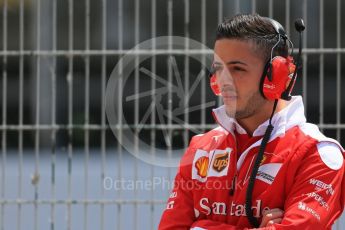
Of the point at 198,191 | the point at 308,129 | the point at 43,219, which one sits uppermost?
the point at 308,129

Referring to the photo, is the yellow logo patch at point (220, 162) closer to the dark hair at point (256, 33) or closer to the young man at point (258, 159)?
the young man at point (258, 159)

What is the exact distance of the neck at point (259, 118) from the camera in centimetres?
301

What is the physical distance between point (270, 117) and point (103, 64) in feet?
10.4

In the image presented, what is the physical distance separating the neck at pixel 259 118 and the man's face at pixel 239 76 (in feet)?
0.09

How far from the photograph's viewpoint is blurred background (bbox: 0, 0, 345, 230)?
590 centimetres

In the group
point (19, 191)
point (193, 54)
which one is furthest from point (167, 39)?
point (19, 191)

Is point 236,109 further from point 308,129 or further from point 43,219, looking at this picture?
point 43,219

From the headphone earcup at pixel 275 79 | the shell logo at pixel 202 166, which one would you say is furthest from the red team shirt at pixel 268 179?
the headphone earcup at pixel 275 79

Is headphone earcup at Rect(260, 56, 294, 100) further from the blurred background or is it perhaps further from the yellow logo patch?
the blurred background

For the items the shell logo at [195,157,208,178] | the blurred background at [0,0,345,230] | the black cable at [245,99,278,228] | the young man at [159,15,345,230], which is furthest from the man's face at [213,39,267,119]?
the blurred background at [0,0,345,230]

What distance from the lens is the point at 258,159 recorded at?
2.91 m

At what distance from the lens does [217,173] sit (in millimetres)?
3021

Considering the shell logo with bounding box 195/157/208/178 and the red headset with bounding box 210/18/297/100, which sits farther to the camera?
the shell logo with bounding box 195/157/208/178

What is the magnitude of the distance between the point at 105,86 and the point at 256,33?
318 centimetres
